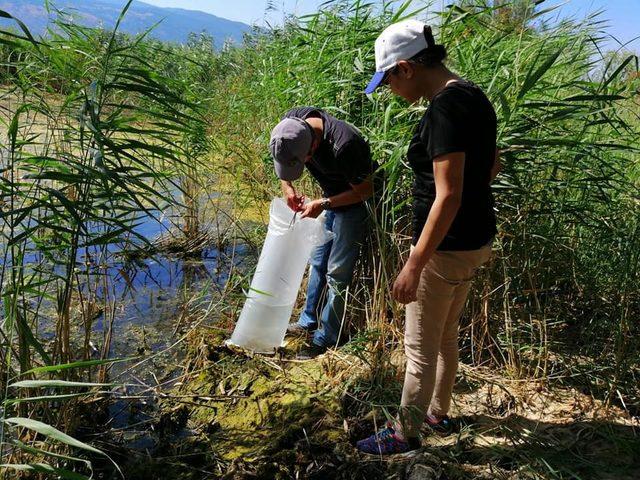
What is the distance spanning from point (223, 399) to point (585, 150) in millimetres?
1936

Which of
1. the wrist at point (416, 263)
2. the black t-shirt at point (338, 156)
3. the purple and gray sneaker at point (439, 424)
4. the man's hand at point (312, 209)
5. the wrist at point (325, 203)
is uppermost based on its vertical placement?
the black t-shirt at point (338, 156)

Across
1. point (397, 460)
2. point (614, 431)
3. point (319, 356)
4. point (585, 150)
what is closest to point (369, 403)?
point (397, 460)

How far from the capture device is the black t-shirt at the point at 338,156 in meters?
2.36

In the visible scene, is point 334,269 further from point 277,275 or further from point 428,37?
point 428,37

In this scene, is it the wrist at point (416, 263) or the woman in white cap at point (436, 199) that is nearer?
the woman in white cap at point (436, 199)

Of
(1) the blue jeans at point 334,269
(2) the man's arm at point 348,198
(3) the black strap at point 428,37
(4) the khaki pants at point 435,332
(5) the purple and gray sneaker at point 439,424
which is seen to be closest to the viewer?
(3) the black strap at point 428,37

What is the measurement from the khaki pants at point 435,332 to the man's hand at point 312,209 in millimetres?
829

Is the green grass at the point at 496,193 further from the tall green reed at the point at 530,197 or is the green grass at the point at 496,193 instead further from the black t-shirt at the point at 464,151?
the black t-shirt at the point at 464,151

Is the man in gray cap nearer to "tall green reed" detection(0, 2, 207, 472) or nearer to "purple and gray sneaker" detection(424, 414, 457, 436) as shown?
"tall green reed" detection(0, 2, 207, 472)

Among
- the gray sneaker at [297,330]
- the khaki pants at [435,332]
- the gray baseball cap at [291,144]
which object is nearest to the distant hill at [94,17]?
the gray baseball cap at [291,144]

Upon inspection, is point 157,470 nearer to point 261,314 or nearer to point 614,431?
point 261,314

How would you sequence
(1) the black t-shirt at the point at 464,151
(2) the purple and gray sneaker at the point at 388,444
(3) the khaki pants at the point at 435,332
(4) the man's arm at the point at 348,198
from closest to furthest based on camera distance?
1. (1) the black t-shirt at the point at 464,151
2. (3) the khaki pants at the point at 435,332
3. (2) the purple and gray sneaker at the point at 388,444
4. (4) the man's arm at the point at 348,198

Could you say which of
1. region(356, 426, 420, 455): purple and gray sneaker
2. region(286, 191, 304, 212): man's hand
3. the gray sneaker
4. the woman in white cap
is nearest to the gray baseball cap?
region(286, 191, 304, 212): man's hand

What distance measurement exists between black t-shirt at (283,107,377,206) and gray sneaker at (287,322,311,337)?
79 cm
